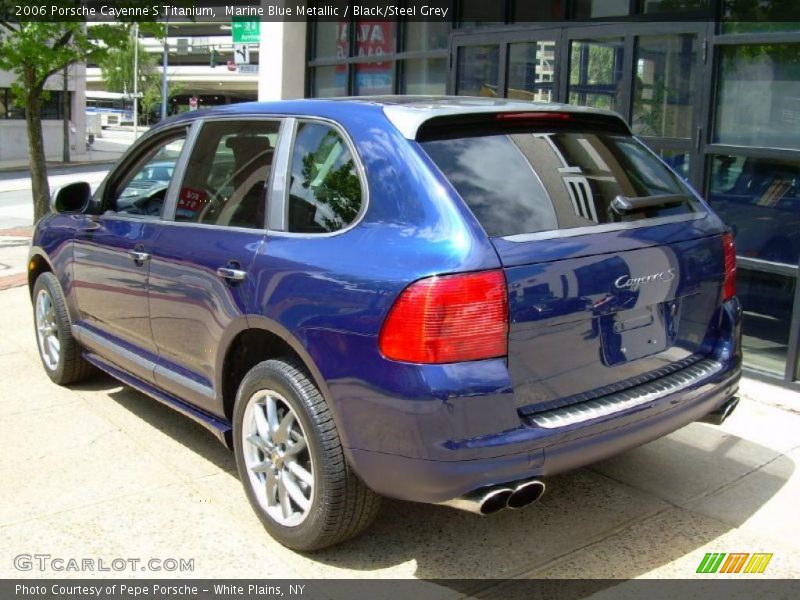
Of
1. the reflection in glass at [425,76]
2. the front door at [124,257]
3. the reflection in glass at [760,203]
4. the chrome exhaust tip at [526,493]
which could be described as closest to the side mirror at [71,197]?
the front door at [124,257]

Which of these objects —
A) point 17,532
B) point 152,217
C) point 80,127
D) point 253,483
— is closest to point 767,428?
point 253,483

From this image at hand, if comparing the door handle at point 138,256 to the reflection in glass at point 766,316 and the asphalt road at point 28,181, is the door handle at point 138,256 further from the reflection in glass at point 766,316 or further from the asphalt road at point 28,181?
the asphalt road at point 28,181

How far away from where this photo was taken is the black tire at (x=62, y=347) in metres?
5.53

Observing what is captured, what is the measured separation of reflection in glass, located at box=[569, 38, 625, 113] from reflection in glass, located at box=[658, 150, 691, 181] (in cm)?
60

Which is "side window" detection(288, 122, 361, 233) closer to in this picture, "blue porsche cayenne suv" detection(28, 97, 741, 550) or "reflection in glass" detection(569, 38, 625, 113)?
"blue porsche cayenne suv" detection(28, 97, 741, 550)

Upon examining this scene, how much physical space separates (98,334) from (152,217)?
0.93m

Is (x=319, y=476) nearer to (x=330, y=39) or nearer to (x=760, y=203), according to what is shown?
(x=760, y=203)

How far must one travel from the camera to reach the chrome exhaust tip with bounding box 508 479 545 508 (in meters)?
3.06

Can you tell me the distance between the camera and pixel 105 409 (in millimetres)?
5395

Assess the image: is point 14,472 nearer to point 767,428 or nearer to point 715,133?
point 767,428

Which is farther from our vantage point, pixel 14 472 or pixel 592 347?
pixel 14 472

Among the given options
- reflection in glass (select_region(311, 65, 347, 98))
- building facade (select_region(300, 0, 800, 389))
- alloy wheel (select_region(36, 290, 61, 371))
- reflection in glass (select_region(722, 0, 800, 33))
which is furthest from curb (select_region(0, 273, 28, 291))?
reflection in glass (select_region(722, 0, 800, 33))

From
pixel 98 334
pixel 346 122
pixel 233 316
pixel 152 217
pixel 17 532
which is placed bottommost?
pixel 17 532

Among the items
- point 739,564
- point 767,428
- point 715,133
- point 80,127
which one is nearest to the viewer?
point 739,564
